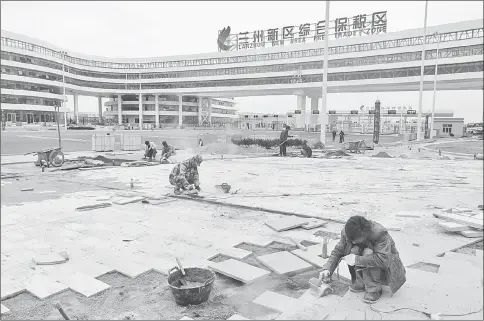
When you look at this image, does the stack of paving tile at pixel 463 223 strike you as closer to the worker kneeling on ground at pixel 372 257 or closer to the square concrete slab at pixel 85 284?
the worker kneeling on ground at pixel 372 257

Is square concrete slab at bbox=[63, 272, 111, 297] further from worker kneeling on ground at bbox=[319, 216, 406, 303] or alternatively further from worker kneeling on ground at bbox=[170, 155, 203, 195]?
worker kneeling on ground at bbox=[170, 155, 203, 195]

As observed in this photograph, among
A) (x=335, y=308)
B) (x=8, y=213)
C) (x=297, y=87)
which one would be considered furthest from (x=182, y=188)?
(x=297, y=87)

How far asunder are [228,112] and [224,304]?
11635 centimetres

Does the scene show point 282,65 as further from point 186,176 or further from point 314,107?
point 186,176

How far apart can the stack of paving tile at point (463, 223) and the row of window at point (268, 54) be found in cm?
4045

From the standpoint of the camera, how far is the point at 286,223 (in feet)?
20.9

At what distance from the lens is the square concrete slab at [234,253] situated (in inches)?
192

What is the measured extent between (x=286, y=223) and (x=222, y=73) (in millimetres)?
70732

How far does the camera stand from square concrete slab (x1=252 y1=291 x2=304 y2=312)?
350cm

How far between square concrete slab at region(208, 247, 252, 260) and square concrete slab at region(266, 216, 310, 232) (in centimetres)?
113

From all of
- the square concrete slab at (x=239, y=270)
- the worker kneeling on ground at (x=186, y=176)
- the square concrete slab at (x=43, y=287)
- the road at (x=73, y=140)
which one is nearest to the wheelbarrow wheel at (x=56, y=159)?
the road at (x=73, y=140)

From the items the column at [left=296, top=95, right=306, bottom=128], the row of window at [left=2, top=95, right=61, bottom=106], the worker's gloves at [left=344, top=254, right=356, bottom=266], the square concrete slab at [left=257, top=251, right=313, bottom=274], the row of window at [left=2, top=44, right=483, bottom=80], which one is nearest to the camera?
the worker's gloves at [left=344, top=254, right=356, bottom=266]

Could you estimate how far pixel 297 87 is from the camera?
2505 inches

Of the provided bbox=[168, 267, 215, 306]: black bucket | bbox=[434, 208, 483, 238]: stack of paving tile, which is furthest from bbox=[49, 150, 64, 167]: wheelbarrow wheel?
bbox=[434, 208, 483, 238]: stack of paving tile
